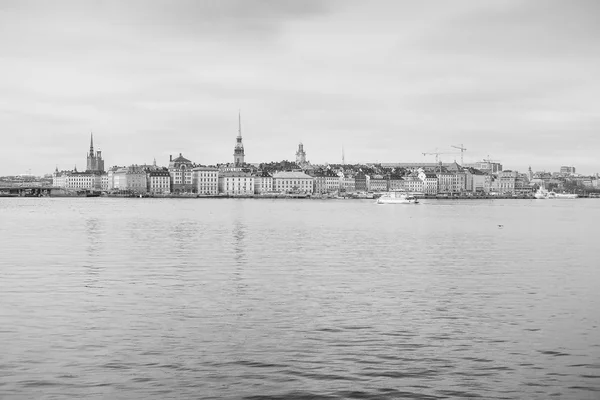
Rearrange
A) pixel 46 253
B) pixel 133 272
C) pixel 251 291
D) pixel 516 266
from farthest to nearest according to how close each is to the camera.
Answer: pixel 46 253, pixel 516 266, pixel 133 272, pixel 251 291

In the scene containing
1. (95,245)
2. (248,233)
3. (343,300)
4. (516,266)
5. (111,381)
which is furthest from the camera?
(248,233)

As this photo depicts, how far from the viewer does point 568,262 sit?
87.2 feet

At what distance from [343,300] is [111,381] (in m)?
7.59

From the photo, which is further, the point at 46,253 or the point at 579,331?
the point at 46,253

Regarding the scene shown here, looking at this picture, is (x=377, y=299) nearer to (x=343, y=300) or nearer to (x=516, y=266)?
(x=343, y=300)

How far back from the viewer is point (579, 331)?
1380 cm

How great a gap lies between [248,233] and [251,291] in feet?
80.3

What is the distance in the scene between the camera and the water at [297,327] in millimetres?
10289

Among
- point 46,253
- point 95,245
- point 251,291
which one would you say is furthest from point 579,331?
point 95,245

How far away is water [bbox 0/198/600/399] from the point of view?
1029 cm

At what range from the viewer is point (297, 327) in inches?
545

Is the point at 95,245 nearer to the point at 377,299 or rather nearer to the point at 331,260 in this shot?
the point at 331,260

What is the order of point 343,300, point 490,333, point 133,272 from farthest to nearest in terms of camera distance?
point 133,272 → point 343,300 → point 490,333

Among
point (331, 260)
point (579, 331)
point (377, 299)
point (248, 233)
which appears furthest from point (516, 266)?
point (248, 233)
